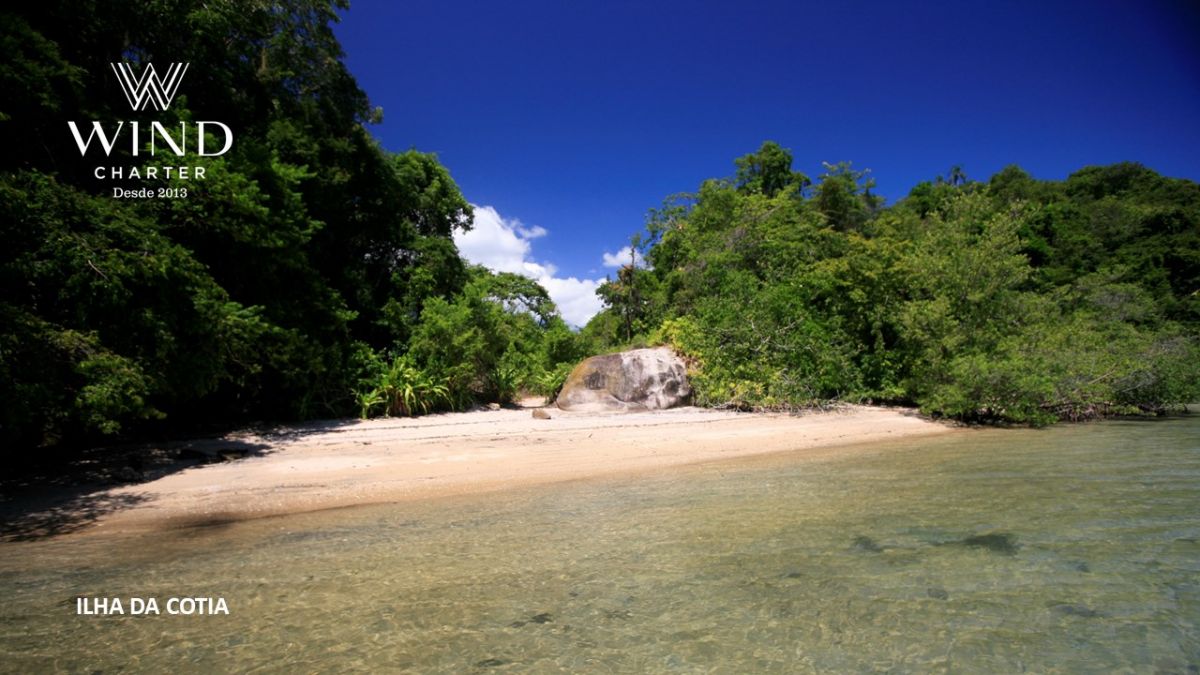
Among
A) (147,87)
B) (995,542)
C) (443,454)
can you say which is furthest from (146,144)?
(995,542)

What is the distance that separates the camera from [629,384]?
15039mm

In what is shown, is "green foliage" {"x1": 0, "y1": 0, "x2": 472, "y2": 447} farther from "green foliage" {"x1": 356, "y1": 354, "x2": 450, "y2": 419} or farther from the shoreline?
the shoreline

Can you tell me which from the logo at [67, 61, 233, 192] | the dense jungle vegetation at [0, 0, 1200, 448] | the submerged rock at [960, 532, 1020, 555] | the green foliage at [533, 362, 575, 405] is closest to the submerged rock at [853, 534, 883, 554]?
the submerged rock at [960, 532, 1020, 555]

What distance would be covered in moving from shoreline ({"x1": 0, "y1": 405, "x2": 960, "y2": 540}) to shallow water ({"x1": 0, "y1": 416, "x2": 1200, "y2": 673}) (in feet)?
2.60

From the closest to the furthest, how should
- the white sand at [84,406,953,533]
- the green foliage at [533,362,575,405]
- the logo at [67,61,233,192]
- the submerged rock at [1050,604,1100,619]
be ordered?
the submerged rock at [1050,604,1100,619]
the white sand at [84,406,953,533]
the logo at [67,61,233,192]
the green foliage at [533,362,575,405]

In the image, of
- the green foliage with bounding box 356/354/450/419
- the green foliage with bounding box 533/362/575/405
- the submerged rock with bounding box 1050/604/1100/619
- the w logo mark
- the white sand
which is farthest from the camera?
the green foliage with bounding box 533/362/575/405

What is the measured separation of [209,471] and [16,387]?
2761 mm

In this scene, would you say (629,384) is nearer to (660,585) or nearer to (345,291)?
(345,291)

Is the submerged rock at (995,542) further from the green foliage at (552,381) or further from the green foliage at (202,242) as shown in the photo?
the green foliage at (552,381)

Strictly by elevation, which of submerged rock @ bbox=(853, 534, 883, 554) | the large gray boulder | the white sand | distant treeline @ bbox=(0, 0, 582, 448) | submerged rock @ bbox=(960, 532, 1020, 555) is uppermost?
distant treeline @ bbox=(0, 0, 582, 448)

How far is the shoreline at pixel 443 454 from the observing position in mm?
6297

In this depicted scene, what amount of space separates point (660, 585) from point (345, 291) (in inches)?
540

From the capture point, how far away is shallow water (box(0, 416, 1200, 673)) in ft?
9.56

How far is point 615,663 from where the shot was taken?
286cm
